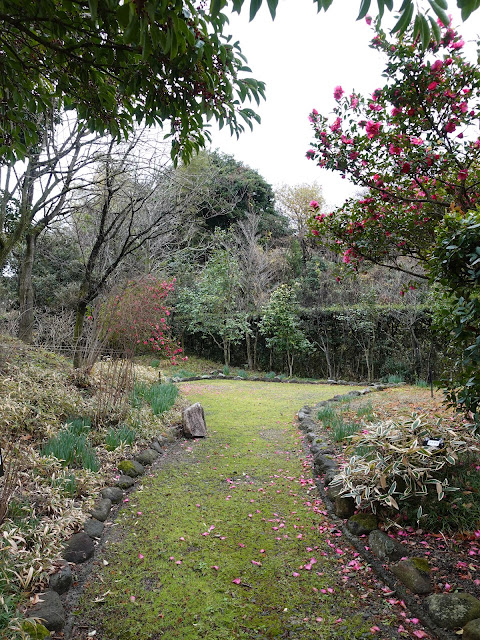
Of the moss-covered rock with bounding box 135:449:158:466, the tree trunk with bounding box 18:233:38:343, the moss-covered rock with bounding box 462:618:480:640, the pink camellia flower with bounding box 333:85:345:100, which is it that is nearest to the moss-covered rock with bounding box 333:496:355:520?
the moss-covered rock with bounding box 462:618:480:640

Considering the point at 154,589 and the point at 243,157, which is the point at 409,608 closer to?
the point at 154,589

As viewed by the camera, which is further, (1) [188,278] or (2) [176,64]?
(1) [188,278]

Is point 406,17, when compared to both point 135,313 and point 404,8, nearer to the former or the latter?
point 404,8

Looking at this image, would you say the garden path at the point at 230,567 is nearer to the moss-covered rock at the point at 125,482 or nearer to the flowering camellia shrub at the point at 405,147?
the moss-covered rock at the point at 125,482

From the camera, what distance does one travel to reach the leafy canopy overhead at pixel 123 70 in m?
1.74

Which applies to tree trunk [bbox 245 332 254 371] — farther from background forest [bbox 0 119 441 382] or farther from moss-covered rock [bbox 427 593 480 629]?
moss-covered rock [bbox 427 593 480 629]

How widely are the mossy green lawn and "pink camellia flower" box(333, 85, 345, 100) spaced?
12.9 ft

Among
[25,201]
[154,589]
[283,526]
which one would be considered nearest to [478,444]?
[283,526]

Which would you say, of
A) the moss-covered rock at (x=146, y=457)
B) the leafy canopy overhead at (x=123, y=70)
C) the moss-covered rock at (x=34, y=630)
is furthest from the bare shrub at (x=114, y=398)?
the leafy canopy overhead at (x=123, y=70)

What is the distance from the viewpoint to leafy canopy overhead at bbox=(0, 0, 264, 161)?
1.74 metres

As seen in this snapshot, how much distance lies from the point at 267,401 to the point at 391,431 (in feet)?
13.7

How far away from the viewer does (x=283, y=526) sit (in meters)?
2.77

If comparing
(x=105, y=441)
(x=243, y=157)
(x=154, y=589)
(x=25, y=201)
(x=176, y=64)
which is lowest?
(x=154, y=589)

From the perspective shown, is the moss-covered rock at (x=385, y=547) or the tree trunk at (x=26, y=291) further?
the tree trunk at (x=26, y=291)
